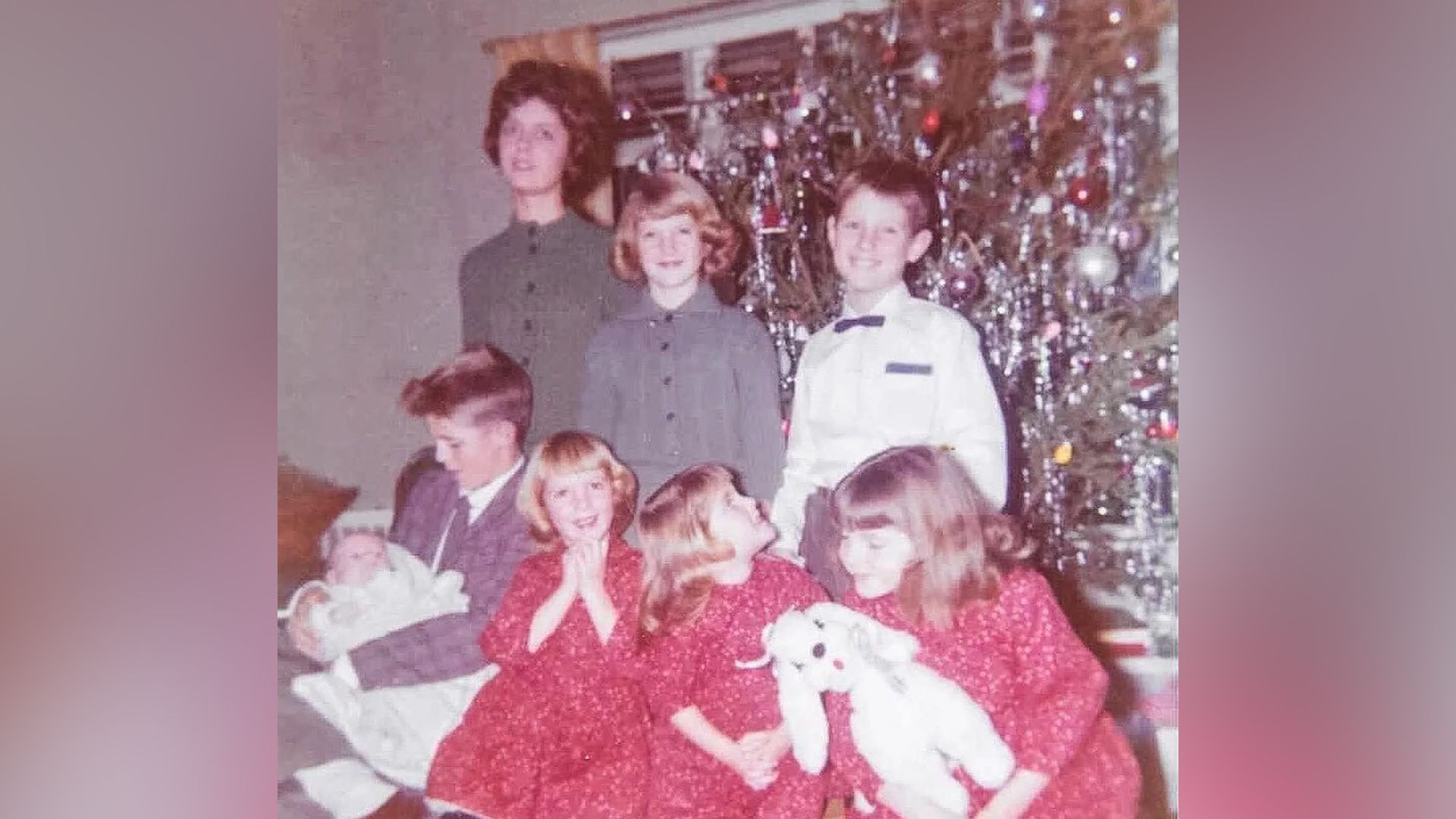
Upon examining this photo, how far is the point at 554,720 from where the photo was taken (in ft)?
5.85

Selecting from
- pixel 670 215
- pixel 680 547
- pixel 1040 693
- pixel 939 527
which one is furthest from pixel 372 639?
pixel 1040 693

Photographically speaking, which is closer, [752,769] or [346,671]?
[752,769]

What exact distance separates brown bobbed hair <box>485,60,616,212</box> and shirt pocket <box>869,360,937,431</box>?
0.55 m

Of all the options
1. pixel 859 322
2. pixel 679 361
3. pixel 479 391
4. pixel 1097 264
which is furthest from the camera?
pixel 479 391

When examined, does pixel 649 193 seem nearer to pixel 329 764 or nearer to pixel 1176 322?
pixel 1176 322

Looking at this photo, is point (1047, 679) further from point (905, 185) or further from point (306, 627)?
→ point (306, 627)

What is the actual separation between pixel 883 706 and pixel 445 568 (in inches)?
29.1

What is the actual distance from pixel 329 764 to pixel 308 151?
1018 mm

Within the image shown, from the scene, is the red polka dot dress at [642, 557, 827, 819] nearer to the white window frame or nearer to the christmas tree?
the christmas tree

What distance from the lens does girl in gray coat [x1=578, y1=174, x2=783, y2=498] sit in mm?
1710

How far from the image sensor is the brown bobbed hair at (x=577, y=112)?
5.94 ft

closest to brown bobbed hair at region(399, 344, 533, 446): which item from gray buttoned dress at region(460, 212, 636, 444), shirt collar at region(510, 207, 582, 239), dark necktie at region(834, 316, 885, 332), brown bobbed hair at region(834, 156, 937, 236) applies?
gray buttoned dress at region(460, 212, 636, 444)
